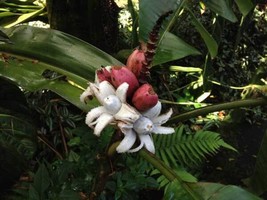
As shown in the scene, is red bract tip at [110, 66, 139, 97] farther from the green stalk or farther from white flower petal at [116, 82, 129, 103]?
the green stalk

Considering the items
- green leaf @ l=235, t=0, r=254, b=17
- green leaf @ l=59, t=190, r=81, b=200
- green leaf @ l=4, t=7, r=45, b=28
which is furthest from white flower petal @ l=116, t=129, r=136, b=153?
green leaf @ l=4, t=7, r=45, b=28

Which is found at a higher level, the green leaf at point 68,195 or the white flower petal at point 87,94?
the white flower petal at point 87,94

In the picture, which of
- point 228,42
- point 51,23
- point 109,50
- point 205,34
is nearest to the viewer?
point 205,34

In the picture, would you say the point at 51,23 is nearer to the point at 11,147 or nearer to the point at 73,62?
the point at 73,62

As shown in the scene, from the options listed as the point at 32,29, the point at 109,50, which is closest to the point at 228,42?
the point at 109,50

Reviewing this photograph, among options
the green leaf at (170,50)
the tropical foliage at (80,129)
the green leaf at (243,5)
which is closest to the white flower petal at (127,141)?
the tropical foliage at (80,129)

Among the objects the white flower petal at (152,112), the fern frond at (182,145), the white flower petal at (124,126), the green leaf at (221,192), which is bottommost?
the fern frond at (182,145)

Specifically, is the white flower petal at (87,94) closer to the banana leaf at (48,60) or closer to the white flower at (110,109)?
the white flower at (110,109)
